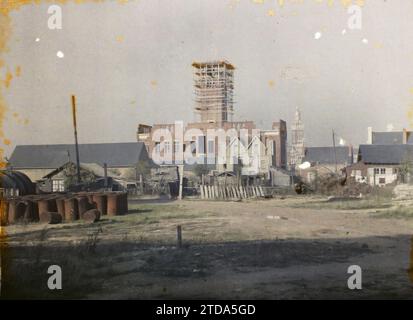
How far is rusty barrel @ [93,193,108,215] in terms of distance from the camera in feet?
34.6

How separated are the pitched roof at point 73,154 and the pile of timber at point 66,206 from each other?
966mm

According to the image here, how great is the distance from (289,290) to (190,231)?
2832 mm

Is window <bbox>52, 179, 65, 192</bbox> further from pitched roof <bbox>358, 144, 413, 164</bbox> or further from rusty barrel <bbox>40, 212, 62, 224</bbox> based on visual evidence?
pitched roof <bbox>358, 144, 413, 164</bbox>

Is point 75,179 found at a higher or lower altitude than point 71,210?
higher

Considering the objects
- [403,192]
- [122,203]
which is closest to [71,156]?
[122,203]

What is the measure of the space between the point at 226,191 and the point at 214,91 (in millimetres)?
3293

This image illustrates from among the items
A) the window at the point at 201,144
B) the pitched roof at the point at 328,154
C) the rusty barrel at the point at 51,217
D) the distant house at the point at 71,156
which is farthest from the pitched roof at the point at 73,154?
the pitched roof at the point at 328,154

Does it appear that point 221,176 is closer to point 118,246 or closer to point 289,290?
point 118,246

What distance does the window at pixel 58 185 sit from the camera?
35.0 feet

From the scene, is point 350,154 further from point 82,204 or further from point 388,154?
point 82,204

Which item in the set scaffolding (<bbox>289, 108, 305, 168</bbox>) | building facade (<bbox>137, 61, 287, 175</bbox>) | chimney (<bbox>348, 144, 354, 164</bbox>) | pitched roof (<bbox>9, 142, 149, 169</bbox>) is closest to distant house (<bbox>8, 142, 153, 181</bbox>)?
pitched roof (<bbox>9, 142, 149, 169</bbox>)

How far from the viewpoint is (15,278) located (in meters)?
8.54

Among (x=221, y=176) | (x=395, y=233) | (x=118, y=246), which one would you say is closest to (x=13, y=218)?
(x=118, y=246)

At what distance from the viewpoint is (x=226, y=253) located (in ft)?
28.0
